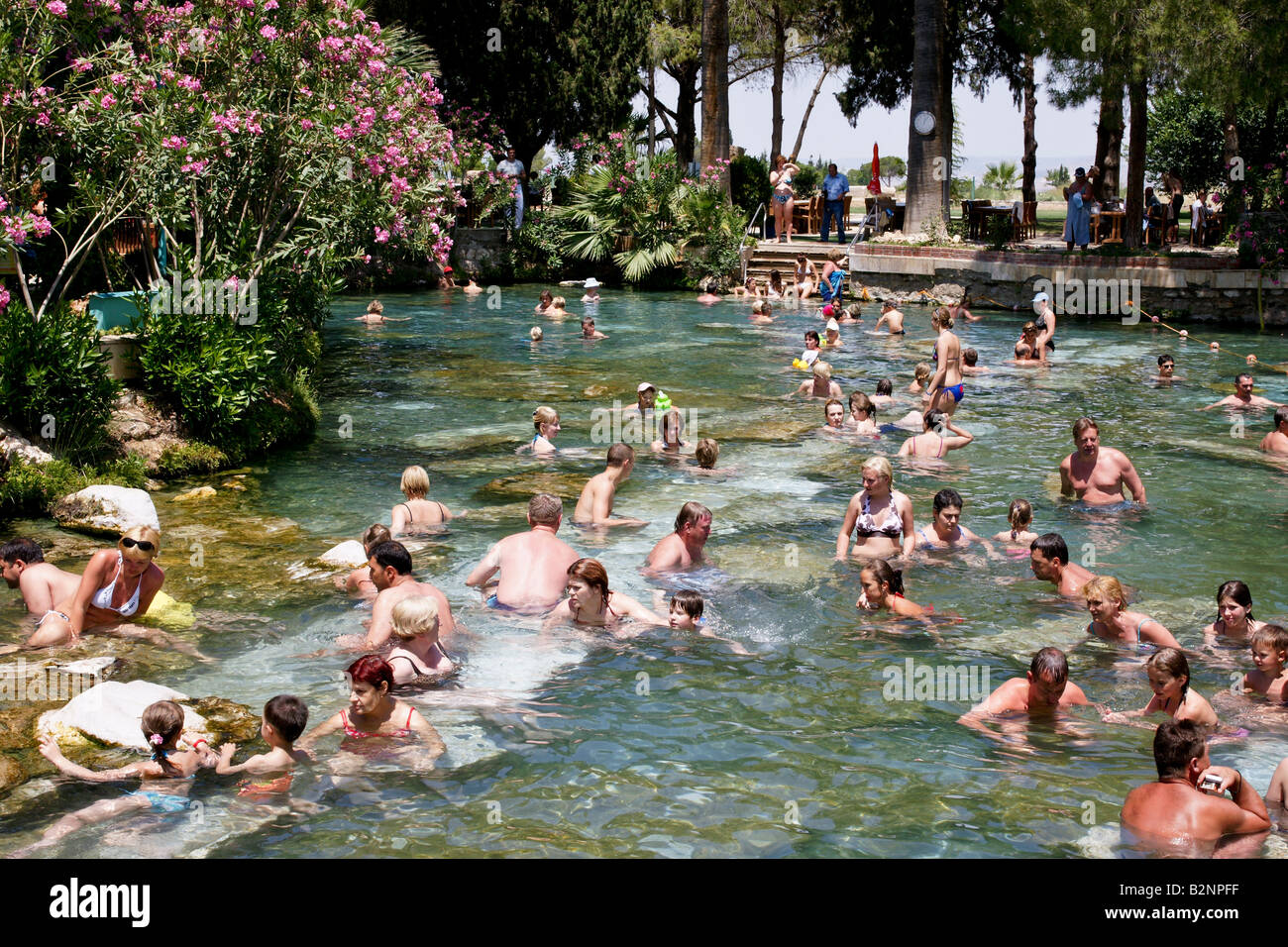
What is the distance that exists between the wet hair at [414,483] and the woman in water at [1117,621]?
19.8 ft

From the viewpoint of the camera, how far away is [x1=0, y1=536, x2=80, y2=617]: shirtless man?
943 centimetres

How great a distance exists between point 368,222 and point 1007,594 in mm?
10035

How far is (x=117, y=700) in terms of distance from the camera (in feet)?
25.8

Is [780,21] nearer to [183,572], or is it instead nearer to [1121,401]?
[1121,401]

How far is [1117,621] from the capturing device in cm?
926

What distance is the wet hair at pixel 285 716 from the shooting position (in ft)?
23.4

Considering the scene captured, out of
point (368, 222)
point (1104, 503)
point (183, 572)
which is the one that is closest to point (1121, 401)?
point (1104, 503)

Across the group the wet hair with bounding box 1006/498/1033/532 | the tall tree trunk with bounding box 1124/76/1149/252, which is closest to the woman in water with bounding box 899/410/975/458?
the wet hair with bounding box 1006/498/1033/532

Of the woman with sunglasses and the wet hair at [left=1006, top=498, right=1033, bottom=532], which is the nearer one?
the woman with sunglasses

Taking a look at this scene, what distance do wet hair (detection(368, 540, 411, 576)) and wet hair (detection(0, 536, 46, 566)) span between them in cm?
265

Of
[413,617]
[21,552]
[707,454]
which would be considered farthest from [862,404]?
[21,552]

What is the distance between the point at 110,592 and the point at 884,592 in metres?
5.85

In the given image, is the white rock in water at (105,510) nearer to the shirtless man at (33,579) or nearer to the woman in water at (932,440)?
the shirtless man at (33,579)

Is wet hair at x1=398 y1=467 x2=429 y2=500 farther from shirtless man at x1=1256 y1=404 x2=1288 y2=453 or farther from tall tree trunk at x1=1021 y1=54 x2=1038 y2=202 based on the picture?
tall tree trunk at x1=1021 y1=54 x2=1038 y2=202
